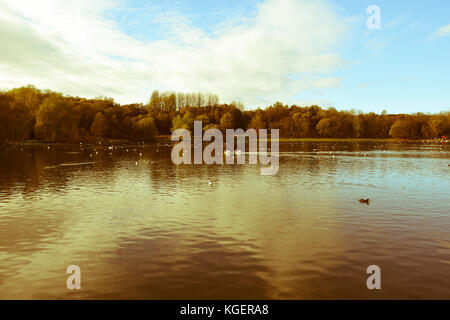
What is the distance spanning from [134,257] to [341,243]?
33.7 feet

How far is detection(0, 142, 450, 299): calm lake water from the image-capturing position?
1293cm

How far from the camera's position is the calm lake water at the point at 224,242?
42.4 ft

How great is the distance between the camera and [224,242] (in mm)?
18031

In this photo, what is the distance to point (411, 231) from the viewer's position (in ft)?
64.8

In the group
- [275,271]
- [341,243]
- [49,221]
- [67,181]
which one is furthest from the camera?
[67,181]

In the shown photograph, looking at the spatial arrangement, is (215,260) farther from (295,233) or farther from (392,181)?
(392,181)

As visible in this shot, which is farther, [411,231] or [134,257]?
[411,231]
